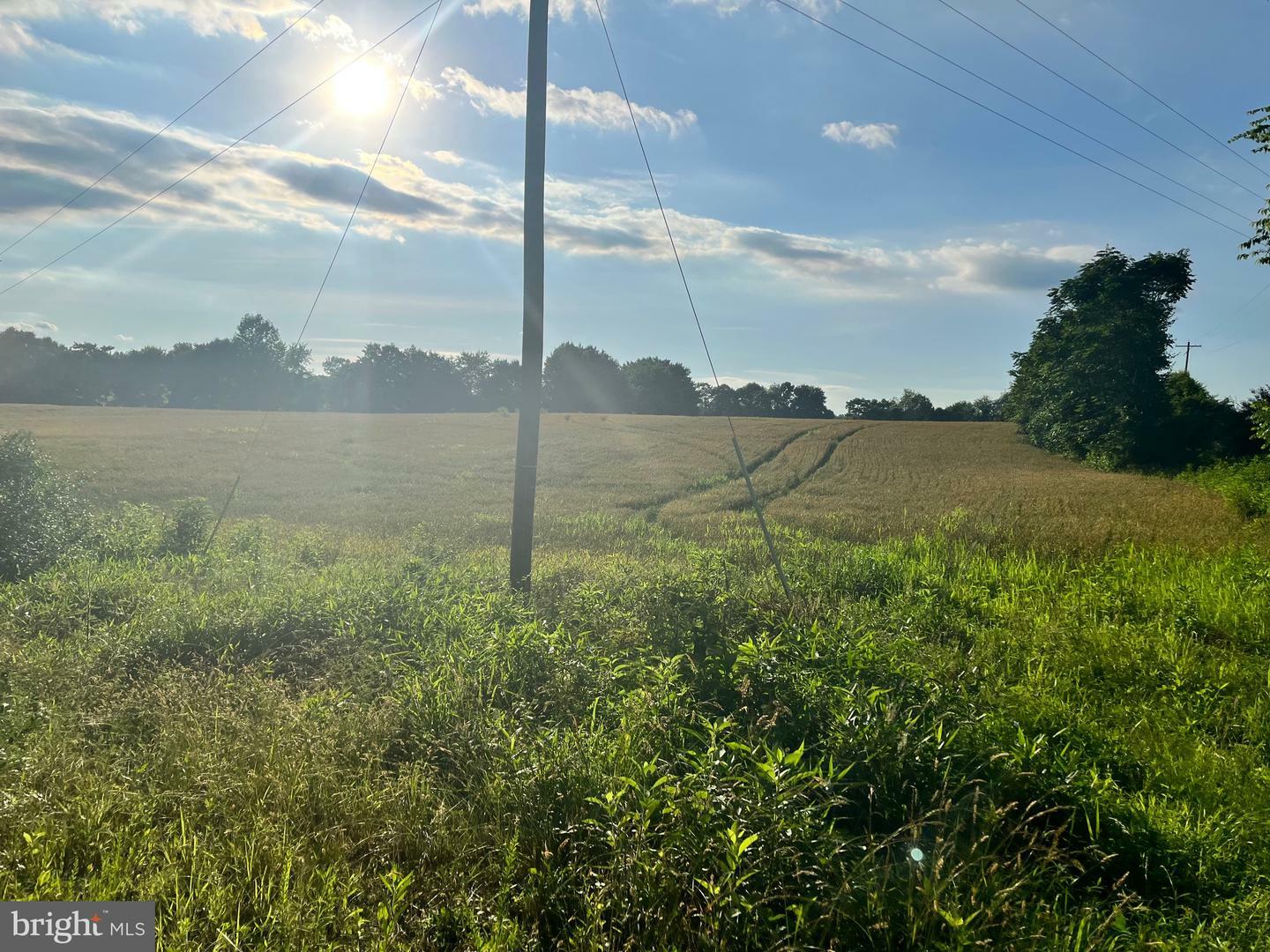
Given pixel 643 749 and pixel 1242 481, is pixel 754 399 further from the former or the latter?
pixel 643 749

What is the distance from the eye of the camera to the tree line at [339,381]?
63.5 m

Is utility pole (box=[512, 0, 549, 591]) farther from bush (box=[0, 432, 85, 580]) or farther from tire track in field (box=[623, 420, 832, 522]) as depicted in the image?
tire track in field (box=[623, 420, 832, 522])

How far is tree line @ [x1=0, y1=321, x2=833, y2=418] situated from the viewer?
63.5 meters

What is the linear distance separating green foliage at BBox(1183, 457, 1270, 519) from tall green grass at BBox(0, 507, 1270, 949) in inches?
545

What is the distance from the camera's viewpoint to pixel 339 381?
8412 cm

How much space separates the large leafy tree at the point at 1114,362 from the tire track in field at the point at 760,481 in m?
13.0

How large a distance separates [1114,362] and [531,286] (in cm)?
4055

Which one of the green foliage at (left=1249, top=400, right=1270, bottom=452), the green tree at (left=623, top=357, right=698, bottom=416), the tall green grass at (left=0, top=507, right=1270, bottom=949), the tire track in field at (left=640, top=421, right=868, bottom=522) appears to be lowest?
the tall green grass at (left=0, top=507, right=1270, bottom=949)

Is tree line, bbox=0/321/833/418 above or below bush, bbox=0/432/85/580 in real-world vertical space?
above

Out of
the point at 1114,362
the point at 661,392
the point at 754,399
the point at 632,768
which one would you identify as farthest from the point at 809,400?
the point at 632,768

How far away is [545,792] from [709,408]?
8512cm

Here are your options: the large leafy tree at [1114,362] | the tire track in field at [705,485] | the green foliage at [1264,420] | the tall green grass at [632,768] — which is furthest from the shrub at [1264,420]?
the large leafy tree at [1114,362]

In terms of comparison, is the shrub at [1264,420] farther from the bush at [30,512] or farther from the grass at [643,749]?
the bush at [30,512]

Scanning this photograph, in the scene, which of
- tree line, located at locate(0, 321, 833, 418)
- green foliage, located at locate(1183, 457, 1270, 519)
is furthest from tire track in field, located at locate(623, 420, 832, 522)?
tree line, located at locate(0, 321, 833, 418)
